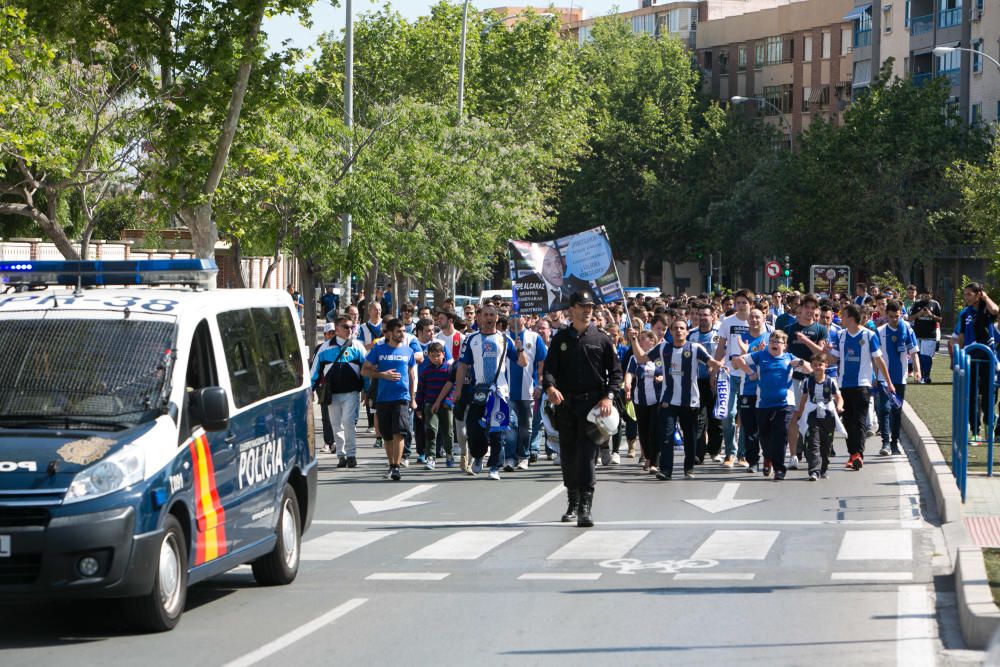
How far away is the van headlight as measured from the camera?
327 inches

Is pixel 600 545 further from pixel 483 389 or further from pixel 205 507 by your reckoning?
pixel 483 389

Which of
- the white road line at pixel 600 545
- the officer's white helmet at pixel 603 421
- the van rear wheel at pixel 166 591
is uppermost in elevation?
the officer's white helmet at pixel 603 421

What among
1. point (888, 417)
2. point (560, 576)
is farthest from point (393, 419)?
point (560, 576)

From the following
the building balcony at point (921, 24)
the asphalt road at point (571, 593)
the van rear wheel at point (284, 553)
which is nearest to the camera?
the asphalt road at point (571, 593)

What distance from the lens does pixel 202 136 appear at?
72.9 feet

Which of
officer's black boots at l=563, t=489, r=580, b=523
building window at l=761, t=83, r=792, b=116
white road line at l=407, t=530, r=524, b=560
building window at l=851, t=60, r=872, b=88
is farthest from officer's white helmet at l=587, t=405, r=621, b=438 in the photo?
building window at l=761, t=83, r=792, b=116

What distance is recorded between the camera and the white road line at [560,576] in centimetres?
1103

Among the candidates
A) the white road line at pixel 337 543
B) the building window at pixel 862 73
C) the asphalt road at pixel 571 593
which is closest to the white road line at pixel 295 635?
the asphalt road at pixel 571 593

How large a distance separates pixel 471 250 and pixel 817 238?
94.1ft

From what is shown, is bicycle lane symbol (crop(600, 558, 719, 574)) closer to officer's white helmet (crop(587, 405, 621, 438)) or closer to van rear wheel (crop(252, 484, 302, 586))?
officer's white helmet (crop(587, 405, 621, 438))

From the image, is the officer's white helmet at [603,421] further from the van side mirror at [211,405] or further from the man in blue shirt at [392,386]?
the van side mirror at [211,405]

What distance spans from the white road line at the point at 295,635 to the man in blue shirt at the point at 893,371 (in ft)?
36.5

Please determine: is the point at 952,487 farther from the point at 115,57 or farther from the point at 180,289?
the point at 115,57

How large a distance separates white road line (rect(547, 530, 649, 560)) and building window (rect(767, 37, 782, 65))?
91.7 meters
